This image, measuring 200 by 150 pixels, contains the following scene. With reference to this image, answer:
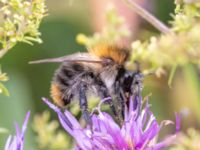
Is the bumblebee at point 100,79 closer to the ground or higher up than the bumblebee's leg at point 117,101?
higher up

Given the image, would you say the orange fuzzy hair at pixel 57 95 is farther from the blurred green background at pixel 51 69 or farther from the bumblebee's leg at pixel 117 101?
the blurred green background at pixel 51 69

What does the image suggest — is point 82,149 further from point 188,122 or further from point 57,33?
point 57,33

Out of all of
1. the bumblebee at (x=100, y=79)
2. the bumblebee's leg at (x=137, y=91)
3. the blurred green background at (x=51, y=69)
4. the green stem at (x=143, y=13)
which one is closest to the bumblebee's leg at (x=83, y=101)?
the bumblebee at (x=100, y=79)

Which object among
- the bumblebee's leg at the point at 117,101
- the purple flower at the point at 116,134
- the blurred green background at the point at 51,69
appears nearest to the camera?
the purple flower at the point at 116,134

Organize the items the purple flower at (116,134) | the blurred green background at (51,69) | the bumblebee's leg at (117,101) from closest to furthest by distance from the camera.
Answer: the purple flower at (116,134) → the bumblebee's leg at (117,101) → the blurred green background at (51,69)

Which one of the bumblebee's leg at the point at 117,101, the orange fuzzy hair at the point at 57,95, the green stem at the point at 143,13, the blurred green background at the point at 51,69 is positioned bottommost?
the bumblebee's leg at the point at 117,101

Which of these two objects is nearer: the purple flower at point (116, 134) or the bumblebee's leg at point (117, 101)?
the purple flower at point (116, 134)

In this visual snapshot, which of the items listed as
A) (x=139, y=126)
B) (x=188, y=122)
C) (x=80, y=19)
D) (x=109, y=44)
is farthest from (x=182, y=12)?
(x=80, y=19)
